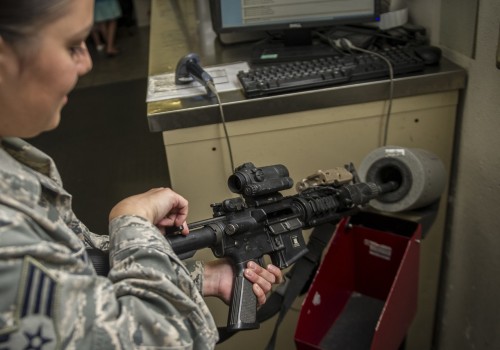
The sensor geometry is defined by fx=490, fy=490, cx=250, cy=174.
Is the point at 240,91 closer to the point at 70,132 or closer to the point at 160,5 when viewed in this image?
the point at 160,5

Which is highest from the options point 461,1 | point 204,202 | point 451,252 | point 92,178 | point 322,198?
point 461,1

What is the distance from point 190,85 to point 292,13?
36cm

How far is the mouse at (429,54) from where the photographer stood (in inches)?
45.7

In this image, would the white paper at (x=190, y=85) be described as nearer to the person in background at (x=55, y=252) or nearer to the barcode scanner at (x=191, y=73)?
the barcode scanner at (x=191, y=73)

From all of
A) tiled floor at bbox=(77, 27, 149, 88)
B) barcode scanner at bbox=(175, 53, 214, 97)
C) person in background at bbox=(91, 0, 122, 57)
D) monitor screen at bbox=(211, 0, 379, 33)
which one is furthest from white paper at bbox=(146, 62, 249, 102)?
person in background at bbox=(91, 0, 122, 57)

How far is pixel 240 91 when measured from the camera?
1.15m

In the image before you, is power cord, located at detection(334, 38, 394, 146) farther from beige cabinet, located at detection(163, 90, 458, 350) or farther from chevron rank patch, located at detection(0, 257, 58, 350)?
chevron rank patch, located at detection(0, 257, 58, 350)

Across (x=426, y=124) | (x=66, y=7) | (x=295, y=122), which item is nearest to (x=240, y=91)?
(x=295, y=122)

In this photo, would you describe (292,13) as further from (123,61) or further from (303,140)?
(123,61)

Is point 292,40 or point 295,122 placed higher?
point 292,40

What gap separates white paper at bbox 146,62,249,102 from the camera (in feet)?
3.80

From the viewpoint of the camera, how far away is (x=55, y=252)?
479 millimetres

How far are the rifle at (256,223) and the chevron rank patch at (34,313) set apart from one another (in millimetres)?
252

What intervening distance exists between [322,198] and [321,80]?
0.33 meters
